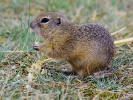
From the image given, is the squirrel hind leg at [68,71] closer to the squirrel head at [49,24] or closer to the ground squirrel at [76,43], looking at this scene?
the ground squirrel at [76,43]

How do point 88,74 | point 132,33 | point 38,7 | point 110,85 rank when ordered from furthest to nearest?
point 38,7
point 132,33
point 88,74
point 110,85

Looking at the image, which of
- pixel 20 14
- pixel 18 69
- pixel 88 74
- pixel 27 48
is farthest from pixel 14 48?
pixel 20 14

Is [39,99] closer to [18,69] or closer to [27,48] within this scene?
[18,69]

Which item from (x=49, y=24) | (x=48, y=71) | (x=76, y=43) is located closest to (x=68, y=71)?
(x=48, y=71)

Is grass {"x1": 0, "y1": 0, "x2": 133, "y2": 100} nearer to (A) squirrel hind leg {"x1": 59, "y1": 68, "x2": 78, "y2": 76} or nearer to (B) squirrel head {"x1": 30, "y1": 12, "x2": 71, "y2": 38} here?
(A) squirrel hind leg {"x1": 59, "y1": 68, "x2": 78, "y2": 76}

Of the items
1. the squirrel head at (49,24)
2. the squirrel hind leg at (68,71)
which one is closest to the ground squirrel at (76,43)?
the squirrel head at (49,24)

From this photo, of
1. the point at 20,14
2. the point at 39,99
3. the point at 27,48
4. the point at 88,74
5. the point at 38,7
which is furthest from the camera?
the point at 38,7
